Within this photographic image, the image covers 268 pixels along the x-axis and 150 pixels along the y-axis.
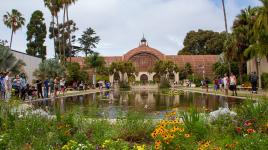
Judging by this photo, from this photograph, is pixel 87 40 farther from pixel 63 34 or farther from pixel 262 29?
pixel 262 29

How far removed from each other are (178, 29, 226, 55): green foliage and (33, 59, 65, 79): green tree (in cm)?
5066

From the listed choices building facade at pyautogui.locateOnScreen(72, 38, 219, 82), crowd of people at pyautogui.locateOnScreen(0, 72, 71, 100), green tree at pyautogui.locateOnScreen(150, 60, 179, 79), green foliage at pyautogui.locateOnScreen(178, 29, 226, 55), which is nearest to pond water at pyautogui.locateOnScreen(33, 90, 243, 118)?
crowd of people at pyautogui.locateOnScreen(0, 72, 71, 100)

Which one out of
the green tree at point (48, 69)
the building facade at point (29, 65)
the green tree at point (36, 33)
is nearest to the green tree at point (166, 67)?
the green tree at point (36, 33)

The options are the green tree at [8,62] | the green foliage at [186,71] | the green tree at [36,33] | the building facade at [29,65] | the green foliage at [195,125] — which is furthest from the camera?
the green foliage at [186,71]

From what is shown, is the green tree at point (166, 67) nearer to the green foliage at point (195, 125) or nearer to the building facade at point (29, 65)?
the building facade at point (29, 65)

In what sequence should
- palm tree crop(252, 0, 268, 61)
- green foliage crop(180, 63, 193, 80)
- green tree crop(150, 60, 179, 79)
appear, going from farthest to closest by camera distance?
green foliage crop(180, 63, 193, 80) → green tree crop(150, 60, 179, 79) → palm tree crop(252, 0, 268, 61)

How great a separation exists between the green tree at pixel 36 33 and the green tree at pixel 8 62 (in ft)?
91.8

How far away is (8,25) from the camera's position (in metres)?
58.8

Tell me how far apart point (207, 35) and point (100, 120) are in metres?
88.1

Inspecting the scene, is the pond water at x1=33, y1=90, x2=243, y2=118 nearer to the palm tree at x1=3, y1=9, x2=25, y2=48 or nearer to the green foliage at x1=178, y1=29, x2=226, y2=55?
the palm tree at x1=3, y1=9, x2=25, y2=48

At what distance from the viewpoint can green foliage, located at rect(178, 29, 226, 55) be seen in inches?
3661

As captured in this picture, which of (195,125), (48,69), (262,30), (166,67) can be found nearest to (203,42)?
(166,67)

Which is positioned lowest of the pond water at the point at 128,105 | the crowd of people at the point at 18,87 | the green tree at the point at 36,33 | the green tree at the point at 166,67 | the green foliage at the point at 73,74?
the pond water at the point at 128,105

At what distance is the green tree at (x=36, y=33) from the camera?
65062 millimetres
